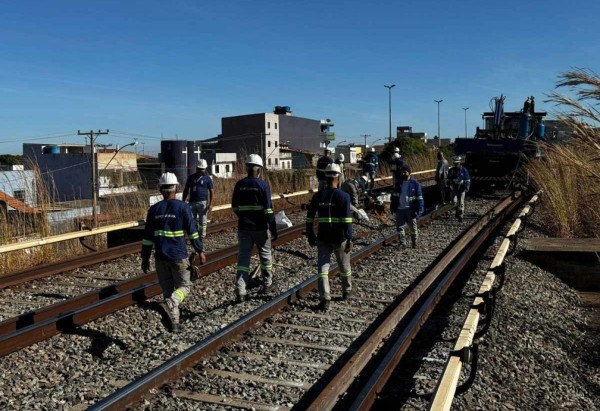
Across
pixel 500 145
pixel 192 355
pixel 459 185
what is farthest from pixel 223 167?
pixel 192 355

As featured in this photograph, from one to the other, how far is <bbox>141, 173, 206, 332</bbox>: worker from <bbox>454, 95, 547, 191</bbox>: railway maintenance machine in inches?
684

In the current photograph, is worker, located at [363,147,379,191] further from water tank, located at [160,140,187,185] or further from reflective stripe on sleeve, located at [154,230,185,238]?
water tank, located at [160,140,187,185]

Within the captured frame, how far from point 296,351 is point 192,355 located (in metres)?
1.08

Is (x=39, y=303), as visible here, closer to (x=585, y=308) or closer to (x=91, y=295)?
(x=91, y=295)

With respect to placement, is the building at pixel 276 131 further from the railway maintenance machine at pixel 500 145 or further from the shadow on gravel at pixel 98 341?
the shadow on gravel at pixel 98 341

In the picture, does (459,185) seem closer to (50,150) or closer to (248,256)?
(248,256)

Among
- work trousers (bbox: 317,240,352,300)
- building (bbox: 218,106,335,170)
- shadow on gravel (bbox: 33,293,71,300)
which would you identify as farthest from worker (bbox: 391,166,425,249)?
building (bbox: 218,106,335,170)

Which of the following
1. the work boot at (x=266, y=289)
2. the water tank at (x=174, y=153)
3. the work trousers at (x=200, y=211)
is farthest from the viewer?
the water tank at (x=174, y=153)

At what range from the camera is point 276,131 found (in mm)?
105312

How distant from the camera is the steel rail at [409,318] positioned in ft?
15.0

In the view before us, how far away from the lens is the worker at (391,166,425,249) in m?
11.9

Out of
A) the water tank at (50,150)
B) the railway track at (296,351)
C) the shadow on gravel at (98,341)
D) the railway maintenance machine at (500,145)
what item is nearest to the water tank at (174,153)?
the water tank at (50,150)

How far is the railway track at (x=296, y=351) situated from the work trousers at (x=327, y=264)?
26 cm

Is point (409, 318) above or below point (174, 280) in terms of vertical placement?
below
